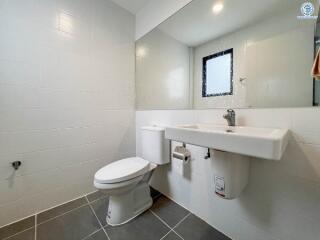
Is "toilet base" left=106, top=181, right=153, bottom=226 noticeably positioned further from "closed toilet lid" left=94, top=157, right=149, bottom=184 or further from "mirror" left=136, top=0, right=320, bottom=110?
"mirror" left=136, top=0, right=320, bottom=110

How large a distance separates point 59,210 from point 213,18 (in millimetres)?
2180

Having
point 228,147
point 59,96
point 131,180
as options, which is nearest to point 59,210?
point 131,180

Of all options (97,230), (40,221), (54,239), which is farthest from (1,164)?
(97,230)

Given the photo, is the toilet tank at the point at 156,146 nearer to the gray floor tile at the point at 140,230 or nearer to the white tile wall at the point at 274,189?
the white tile wall at the point at 274,189

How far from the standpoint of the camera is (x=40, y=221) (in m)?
1.28

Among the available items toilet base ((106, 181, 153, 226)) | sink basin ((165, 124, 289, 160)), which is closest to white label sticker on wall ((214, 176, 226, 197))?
sink basin ((165, 124, 289, 160))

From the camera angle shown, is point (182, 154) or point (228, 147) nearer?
point (228, 147)

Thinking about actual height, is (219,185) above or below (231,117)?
below

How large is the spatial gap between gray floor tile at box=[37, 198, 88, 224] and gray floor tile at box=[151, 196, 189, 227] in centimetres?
73

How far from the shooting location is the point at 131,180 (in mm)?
1231

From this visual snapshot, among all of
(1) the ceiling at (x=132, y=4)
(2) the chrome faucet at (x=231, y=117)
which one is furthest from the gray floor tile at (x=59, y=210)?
(1) the ceiling at (x=132, y=4)

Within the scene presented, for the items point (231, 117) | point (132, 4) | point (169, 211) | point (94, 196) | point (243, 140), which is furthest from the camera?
point (132, 4)

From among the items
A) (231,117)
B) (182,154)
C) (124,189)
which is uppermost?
(231,117)

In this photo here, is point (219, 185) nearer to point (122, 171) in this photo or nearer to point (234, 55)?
point (122, 171)
